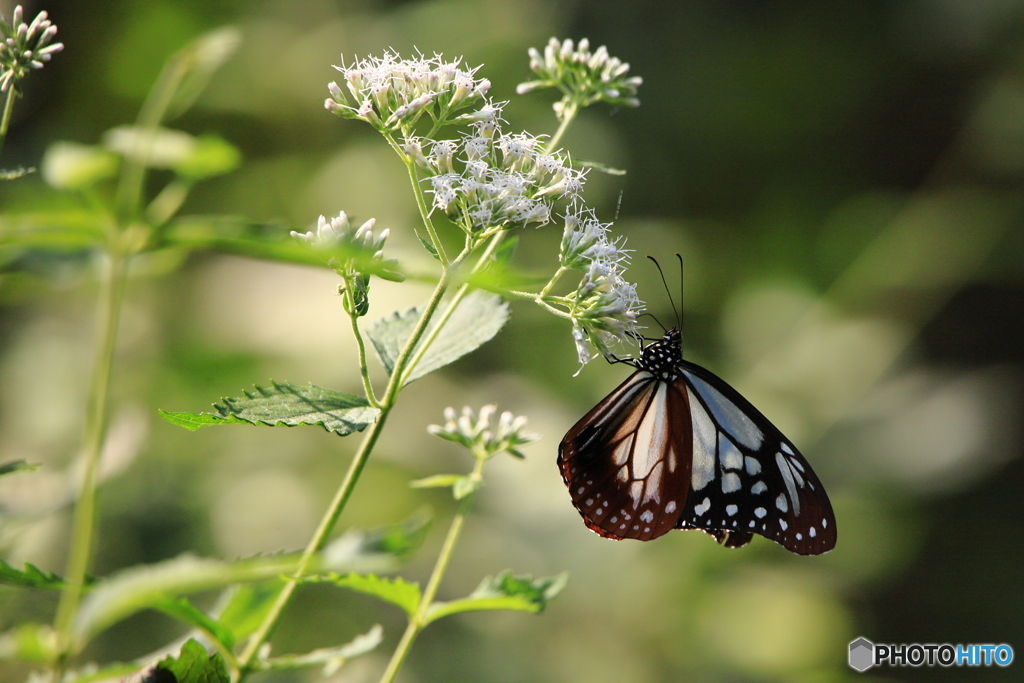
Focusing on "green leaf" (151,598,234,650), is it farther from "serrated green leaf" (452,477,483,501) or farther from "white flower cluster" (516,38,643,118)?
"white flower cluster" (516,38,643,118)

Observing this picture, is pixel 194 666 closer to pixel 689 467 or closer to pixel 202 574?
pixel 202 574

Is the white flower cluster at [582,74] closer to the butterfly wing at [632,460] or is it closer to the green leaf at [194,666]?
the butterfly wing at [632,460]

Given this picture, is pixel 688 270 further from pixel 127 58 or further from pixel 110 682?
pixel 110 682

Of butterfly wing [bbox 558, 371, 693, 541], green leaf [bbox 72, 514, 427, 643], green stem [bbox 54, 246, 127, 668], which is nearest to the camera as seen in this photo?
green leaf [bbox 72, 514, 427, 643]

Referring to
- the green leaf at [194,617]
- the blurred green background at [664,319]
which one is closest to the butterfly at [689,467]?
the green leaf at [194,617]

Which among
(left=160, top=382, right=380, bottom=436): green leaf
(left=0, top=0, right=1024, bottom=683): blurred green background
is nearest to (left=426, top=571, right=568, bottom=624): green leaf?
(left=160, top=382, right=380, bottom=436): green leaf

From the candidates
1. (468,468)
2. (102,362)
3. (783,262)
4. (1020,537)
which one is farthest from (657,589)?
(102,362)
